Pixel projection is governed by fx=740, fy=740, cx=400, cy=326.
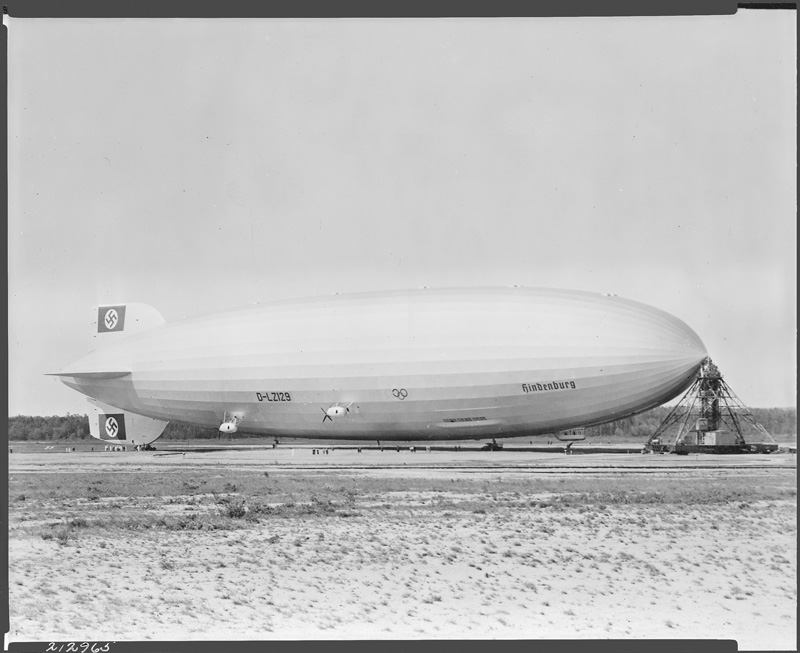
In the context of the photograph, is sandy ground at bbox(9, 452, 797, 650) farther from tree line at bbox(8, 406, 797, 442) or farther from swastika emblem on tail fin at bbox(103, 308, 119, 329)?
swastika emblem on tail fin at bbox(103, 308, 119, 329)

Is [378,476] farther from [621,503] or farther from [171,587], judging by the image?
[171,587]

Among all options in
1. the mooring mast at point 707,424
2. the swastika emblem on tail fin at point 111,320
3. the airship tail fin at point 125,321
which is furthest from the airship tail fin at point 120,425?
the mooring mast at point 707,424

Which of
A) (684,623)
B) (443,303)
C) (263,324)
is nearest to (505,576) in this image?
(684,623)

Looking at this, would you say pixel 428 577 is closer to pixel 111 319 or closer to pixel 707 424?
pixel 111 319

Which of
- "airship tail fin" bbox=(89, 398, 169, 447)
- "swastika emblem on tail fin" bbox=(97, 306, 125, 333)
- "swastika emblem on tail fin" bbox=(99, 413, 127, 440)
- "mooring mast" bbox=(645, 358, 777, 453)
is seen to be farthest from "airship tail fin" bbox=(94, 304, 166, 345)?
"mooring mast" bbox=(645, 358, 777, 453)

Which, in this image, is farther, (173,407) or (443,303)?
(173,407)

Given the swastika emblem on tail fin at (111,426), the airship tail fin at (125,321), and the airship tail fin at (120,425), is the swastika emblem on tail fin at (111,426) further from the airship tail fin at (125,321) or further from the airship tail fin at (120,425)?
the airship tail fin at (125,321)

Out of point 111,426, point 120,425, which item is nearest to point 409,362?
point 120,425
